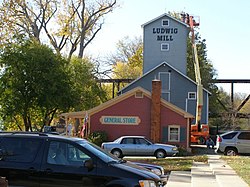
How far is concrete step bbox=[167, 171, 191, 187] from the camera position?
14.2 m

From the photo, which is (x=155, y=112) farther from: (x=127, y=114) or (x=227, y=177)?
(x=227, y=177)

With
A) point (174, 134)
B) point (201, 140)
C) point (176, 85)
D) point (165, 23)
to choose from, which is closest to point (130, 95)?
point (174, 134)

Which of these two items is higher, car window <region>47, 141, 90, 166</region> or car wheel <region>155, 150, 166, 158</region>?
car window <region>47, 141, 90, 166</region>

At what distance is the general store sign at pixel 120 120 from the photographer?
114 ft

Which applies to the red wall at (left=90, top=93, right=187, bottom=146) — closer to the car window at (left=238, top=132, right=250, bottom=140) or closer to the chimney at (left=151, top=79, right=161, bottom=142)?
the chimney at (left=151, top=79, right=161, bottom=142)

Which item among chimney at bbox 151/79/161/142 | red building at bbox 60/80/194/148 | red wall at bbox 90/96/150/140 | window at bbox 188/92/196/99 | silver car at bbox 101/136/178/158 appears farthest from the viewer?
window at bbox 188/92/196/99

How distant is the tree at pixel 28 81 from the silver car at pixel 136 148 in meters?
10.7

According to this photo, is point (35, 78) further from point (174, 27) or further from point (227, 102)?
point (227, 102)

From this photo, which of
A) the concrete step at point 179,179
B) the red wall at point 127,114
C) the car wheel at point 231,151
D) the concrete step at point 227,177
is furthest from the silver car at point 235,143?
the concrete step at point 179,179

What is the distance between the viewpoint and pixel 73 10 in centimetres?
4816

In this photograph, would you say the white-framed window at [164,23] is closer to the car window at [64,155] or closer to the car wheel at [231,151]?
the car wheel at [231,151]

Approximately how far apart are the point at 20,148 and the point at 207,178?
7.85m

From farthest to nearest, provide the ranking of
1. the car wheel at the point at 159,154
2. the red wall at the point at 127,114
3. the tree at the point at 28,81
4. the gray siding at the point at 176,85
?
the gray siding at the point at 176,85, the tree at the point at 28,81, the red wall at the point at 127,114, the car wheel at the point at 159,154

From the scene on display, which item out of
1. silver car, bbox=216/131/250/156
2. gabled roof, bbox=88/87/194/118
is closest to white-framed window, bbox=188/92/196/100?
gabled roof, bbox=88/87/194/118
